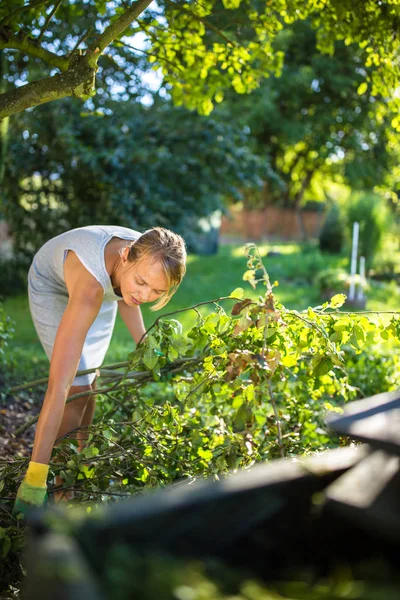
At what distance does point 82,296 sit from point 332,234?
16391 millimetres

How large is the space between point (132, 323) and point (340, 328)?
3.76 ft

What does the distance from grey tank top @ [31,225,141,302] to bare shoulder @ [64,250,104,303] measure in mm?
22

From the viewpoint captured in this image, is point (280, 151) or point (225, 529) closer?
point (225, 529)

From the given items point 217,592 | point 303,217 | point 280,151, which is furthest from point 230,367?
point 303,217

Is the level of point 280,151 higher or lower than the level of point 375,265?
higher

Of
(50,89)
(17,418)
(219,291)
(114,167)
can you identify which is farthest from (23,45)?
(219,291)

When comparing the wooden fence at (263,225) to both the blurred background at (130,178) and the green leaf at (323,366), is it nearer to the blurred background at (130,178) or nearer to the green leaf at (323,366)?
the blurred background at (130,178)

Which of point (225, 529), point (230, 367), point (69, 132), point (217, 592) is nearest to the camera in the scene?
point (217, 592)

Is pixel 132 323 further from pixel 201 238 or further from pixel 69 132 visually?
pixel 201 238

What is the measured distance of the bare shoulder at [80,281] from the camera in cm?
249

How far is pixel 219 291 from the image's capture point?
11367 millimetres

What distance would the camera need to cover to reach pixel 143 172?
973 cm

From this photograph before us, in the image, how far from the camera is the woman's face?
2.57 m

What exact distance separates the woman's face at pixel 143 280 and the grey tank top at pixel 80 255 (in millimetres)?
89
